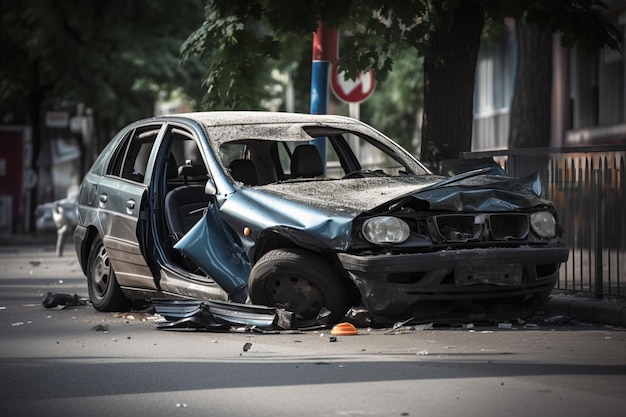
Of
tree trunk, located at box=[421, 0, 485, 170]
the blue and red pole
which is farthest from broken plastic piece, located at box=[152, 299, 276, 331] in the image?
the blue and red pole

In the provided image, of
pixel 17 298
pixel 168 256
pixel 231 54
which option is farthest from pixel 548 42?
pixel 168 256

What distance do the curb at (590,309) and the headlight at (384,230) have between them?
7.21ft

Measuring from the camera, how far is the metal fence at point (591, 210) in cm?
1126

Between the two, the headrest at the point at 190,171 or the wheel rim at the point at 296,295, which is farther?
the headrest at the point at 190,171

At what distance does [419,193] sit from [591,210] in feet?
9.09

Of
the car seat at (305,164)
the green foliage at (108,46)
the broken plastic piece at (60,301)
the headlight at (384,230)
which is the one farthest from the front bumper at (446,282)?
the green foliage at (108,46)

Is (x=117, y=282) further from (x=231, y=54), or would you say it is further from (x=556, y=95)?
(x=556, y=95)

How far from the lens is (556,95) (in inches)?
1207

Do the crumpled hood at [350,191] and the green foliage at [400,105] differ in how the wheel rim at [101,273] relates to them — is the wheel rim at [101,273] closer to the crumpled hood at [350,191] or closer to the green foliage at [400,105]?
the crumpled hood at [350,191]

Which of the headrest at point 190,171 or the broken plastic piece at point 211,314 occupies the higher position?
the headrest at point 190,171

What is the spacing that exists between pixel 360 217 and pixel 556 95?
2214cm

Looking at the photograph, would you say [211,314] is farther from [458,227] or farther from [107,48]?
[107,48]

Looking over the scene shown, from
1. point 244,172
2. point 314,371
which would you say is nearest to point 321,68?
point 244,172

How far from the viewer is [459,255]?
9281 millimetres
